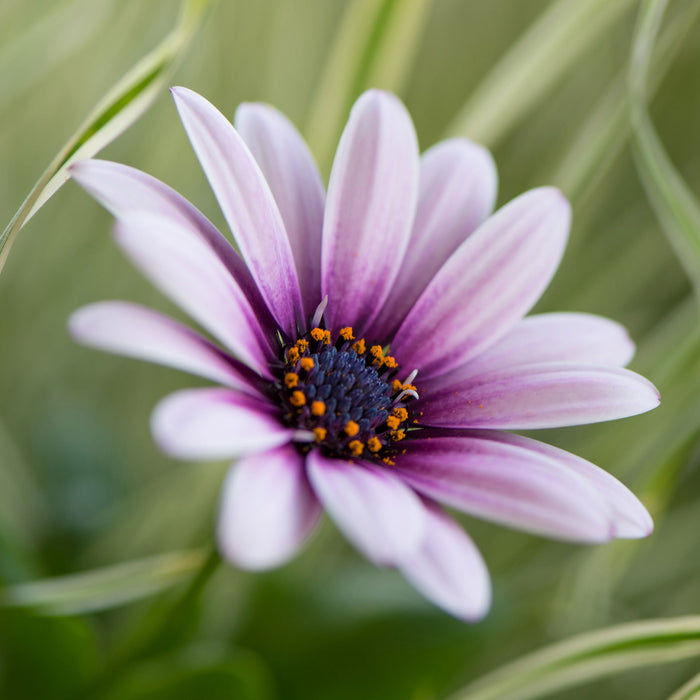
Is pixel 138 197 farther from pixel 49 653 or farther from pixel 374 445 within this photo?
pixel 49 653

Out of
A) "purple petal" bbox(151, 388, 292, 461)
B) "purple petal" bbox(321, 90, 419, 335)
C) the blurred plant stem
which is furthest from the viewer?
the blurred plant stem

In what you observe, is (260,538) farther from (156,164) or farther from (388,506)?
(156,164)

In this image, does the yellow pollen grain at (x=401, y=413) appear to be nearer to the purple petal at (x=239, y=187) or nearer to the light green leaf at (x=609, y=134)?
the purple petal at (x=239, y=187)

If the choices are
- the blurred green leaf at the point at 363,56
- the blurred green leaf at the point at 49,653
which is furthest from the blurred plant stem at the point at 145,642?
the blurred green leaf at the point at 363,56

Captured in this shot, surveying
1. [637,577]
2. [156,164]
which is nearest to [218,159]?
[156,164]

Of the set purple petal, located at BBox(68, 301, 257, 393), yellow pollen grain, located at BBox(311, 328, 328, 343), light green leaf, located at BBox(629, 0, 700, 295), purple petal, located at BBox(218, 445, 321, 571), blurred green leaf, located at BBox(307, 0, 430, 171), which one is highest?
light green leaf, located at BBox(629, 0, 700, 295)

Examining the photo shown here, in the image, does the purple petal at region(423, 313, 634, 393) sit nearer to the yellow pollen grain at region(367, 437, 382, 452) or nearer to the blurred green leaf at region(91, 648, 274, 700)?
the yellow pollen grain at region(367, 437, 382, 452)

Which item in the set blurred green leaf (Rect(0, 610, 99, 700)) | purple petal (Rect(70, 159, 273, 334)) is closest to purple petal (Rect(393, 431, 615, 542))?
purple petal (Rect(70, 159, 273, 334))
